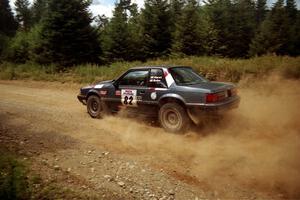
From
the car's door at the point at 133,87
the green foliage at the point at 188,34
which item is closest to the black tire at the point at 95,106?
the car's door at the point at 133,87

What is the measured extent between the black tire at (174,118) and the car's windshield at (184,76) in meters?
0.64

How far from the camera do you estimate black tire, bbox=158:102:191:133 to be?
7.64 metres

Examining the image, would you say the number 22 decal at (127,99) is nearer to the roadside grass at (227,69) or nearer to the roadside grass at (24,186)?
the roadside grass at (24,186)

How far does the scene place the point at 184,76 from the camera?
820 centimetres

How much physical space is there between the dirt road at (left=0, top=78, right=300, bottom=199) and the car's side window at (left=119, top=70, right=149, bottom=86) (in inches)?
40.6

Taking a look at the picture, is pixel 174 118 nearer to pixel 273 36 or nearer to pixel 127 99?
pixel 127 99

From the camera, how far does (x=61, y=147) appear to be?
6840 millimetres

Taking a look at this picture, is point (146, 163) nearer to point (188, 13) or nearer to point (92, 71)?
point (92, 71)

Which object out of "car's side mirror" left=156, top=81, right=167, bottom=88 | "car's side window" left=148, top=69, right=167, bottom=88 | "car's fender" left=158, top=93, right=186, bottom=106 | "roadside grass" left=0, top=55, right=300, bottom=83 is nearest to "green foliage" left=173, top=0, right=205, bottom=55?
"roadside grass" left=0, top=55, right=300, bottom=83

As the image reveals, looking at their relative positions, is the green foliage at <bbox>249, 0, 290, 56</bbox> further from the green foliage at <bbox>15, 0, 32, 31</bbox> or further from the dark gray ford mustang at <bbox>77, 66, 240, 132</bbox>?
the green foliage at <bbox>15, 0, 32, 31</bbox>

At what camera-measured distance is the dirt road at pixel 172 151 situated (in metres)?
4.95

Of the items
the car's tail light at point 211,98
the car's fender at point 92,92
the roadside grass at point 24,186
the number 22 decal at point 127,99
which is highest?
the car's tail light at point 211,98

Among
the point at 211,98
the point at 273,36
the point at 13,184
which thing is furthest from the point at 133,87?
the point at 273,36

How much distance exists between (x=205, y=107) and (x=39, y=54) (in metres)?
20.4
